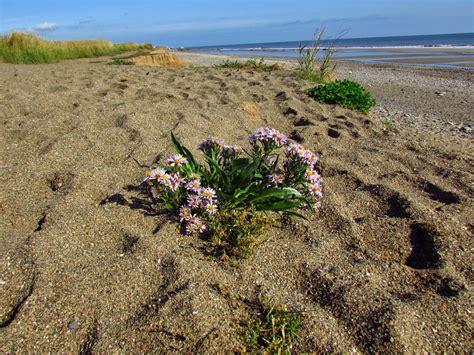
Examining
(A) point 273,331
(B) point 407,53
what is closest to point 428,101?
(A) point 273,331

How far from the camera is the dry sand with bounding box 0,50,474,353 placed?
1.67m

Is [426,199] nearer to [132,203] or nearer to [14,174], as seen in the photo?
[132,203]

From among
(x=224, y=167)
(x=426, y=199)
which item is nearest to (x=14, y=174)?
(x=224, y=167)

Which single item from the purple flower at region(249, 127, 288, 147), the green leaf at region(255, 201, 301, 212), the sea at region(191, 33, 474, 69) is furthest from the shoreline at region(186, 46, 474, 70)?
the green leaf at region(255, 201, 301, 212)

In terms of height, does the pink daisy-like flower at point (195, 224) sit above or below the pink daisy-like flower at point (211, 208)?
below

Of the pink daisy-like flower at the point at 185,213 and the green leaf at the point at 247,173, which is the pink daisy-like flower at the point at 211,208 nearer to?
the pink daisy-like flower at the point at 185,213

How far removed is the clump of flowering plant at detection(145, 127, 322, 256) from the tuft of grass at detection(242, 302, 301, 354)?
0.66 metres

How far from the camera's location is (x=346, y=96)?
5.77 m

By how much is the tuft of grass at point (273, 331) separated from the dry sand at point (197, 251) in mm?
44

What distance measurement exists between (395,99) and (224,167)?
6.95 m

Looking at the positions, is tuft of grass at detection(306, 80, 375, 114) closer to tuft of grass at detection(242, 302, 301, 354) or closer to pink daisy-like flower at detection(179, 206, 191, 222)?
pink daisy-like flower at detection(179, 206, 191, 222)

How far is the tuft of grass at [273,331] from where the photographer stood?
5.19 feet

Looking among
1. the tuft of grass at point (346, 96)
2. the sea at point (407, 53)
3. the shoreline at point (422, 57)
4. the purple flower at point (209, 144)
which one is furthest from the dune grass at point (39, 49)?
the purple flower at point (209, 144)

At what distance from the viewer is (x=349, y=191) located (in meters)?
3.05
